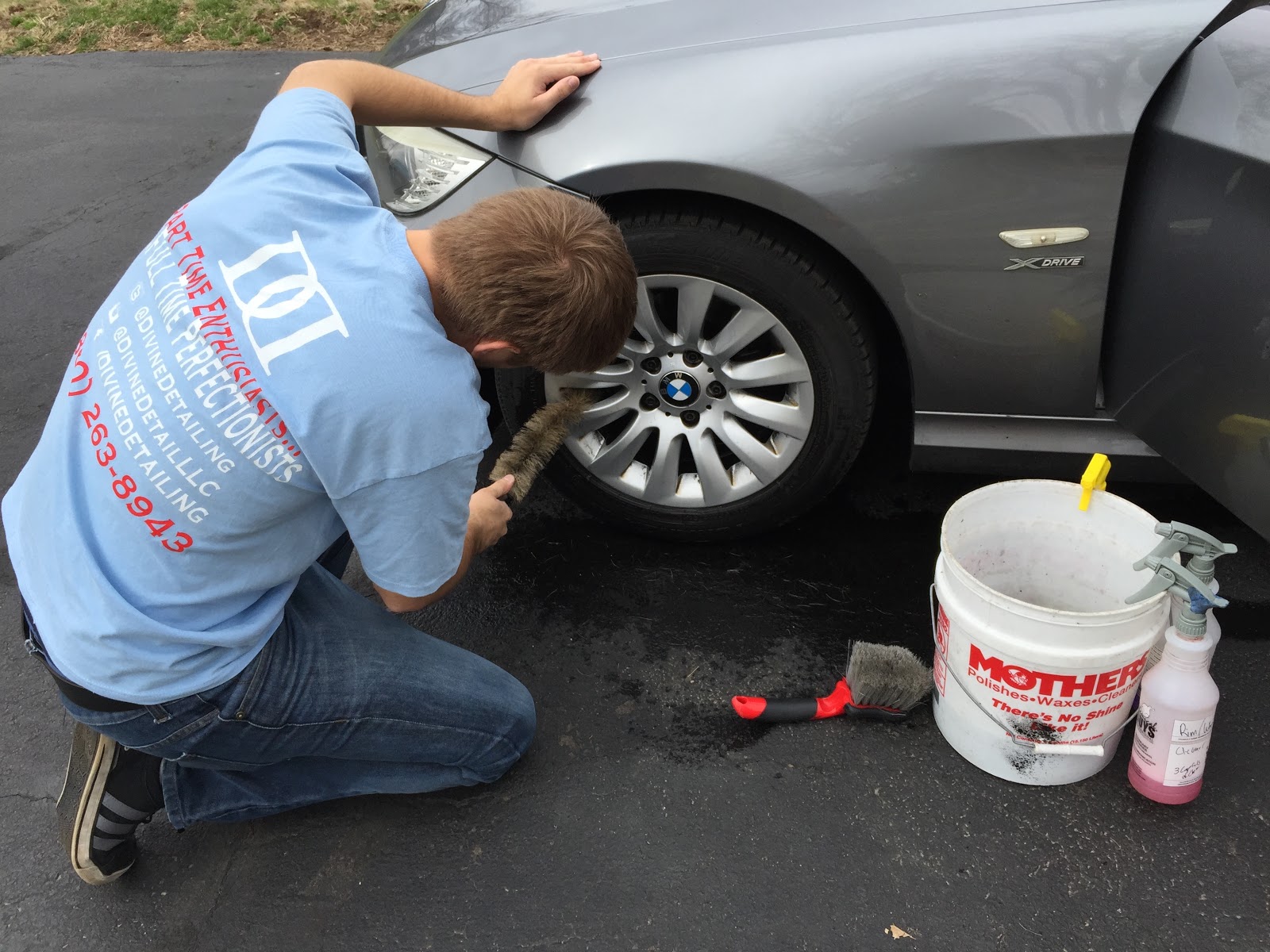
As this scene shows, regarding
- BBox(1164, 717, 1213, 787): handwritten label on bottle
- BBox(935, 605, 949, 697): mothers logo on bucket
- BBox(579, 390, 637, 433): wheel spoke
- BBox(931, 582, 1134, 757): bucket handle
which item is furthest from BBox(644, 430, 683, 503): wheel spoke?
BBox(1164, 717, 1213, 787): handwritten label on bottle

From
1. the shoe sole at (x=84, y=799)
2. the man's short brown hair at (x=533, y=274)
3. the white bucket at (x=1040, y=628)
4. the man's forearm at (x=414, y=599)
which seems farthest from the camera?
the shoe sole at (x=84, y=799)

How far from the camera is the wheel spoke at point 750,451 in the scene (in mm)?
2492

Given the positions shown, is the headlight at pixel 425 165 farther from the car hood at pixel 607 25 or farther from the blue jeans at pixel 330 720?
the blue jeans at pixel 330 720

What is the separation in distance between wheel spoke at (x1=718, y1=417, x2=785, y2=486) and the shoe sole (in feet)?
4.95

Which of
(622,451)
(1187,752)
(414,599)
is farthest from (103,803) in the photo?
(1187,752)

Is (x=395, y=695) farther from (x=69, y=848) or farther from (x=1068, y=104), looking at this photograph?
(x=1068, y=104)

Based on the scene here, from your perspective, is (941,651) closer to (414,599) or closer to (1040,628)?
(1040,628)

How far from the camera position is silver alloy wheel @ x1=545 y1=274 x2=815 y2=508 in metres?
2.35

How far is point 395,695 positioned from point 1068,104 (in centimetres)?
174

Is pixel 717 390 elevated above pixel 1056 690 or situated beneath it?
elevated above

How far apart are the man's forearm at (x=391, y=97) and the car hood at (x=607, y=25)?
180 millimetres

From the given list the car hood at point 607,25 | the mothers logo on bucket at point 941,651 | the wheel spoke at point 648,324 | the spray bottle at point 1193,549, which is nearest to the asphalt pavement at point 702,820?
the mothers logo on bucket at point 941,651

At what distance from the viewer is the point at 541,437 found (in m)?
2.46

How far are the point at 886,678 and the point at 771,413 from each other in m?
0.69
